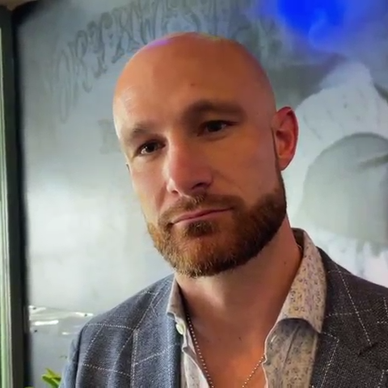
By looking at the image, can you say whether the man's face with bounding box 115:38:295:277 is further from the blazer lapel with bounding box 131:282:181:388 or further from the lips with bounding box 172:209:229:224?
the blazer lapel with bounding box 131:282:181:388

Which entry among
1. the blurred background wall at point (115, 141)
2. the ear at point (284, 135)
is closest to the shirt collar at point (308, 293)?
the ear at point (284, 135)

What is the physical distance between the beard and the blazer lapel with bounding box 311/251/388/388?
0.13 metres

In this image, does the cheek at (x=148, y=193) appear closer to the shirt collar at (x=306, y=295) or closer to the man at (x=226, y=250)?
the man at (x=226, y=250)

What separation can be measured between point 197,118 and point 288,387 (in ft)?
1.23

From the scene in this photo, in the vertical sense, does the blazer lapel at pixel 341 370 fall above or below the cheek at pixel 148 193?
below

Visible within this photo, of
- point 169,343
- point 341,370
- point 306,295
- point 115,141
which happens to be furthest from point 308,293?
point 115,141

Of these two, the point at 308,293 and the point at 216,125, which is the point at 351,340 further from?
the point at 216,125

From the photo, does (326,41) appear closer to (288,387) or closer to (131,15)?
(131,15)

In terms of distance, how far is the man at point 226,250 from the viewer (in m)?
0.89

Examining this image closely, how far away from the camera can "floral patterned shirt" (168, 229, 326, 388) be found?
900 millimetres

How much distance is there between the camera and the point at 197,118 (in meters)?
0.91

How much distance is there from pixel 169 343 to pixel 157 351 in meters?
0.02

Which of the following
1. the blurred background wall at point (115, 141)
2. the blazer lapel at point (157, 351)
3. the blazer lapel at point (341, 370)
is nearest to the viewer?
the blazer lapel at point (341, 370)

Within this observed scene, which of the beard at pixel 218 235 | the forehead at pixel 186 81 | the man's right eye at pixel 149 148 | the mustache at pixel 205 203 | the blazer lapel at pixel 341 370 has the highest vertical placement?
the forehead at pixel 186 81
